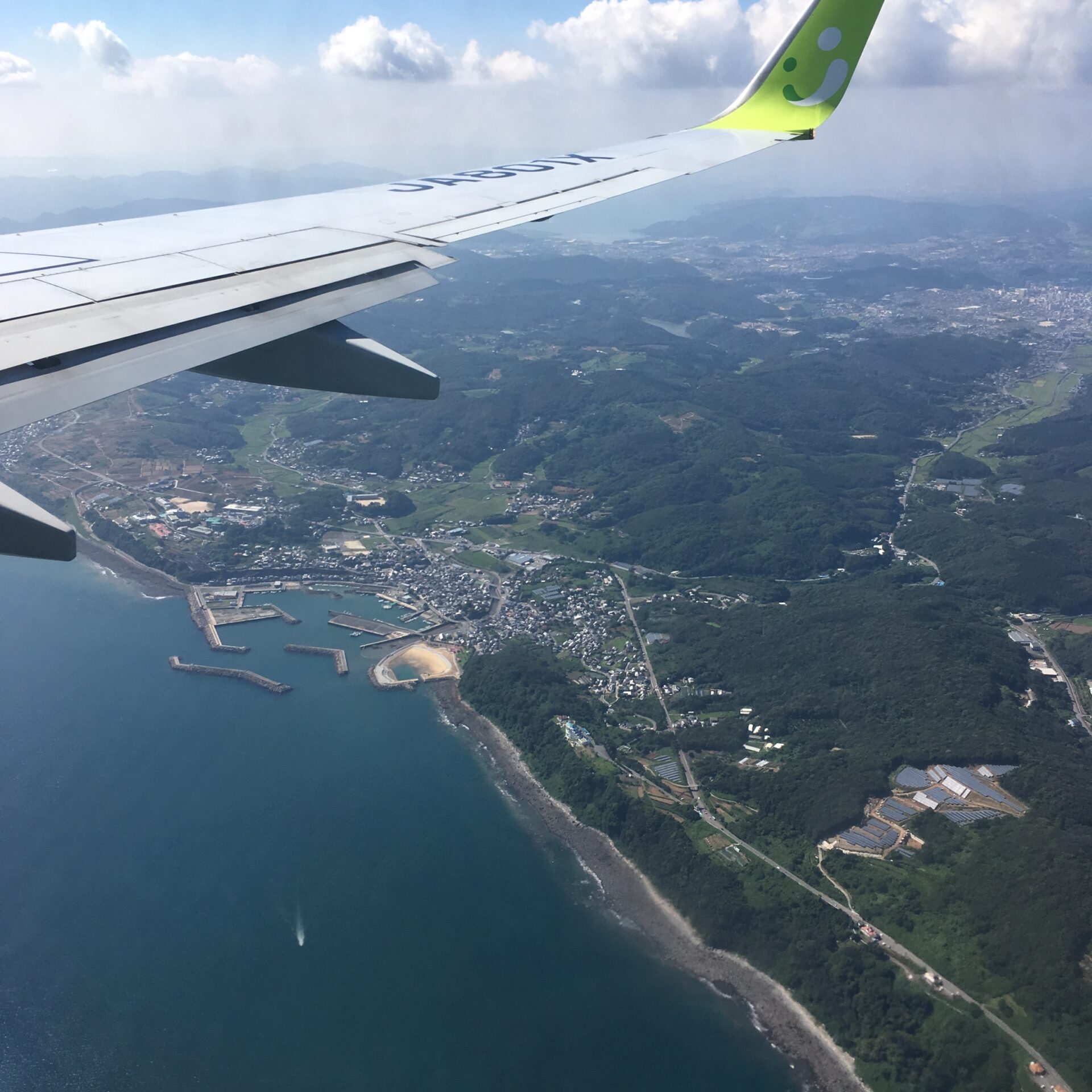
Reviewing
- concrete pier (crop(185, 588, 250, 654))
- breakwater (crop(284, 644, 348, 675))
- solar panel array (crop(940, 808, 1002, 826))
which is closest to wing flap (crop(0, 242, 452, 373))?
solar panel array (crop(940, 808, 1002, 826))

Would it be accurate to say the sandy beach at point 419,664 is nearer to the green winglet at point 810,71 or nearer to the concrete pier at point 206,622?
the concrete pier at point 206,622

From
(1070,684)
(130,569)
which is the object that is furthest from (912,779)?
(130,569)

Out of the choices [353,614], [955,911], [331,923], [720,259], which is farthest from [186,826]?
[720,259]

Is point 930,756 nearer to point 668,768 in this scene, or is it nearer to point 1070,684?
point 668,768

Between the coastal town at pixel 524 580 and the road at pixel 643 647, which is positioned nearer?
the coastal town at pixel 524 580

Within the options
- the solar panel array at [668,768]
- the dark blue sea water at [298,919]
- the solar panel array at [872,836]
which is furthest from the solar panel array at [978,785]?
the dark blue sea water at [298,919]
